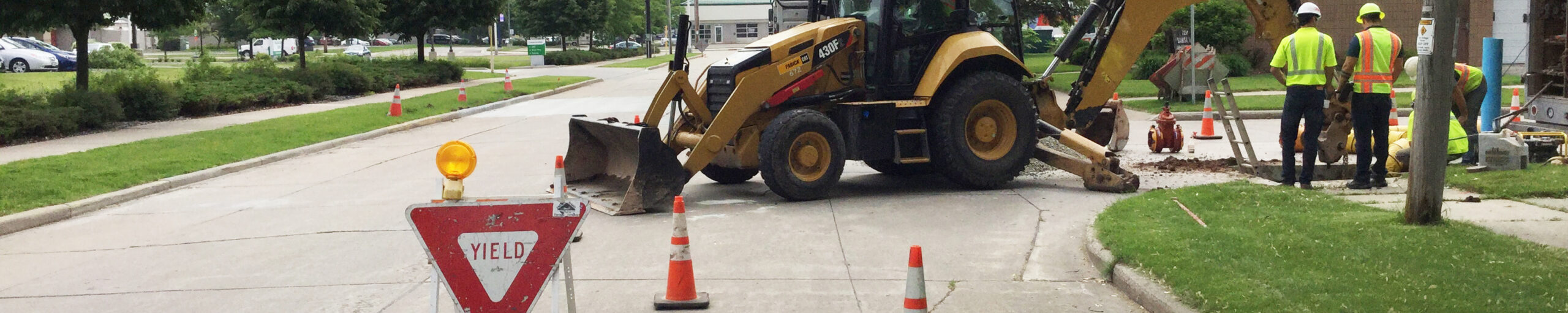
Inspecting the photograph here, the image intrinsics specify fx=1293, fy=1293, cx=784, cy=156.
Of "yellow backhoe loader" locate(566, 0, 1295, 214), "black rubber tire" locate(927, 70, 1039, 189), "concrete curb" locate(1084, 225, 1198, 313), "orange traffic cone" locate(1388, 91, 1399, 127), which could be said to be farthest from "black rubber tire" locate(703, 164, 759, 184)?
"orange traffic cone" locate(1388, 91, 1399, 127)

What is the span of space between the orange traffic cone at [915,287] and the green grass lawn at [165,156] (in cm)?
912

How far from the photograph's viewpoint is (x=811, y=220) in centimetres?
1027

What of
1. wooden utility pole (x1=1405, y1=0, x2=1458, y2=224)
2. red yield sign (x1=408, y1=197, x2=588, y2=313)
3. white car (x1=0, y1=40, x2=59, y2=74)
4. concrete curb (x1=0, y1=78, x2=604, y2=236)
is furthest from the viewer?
white car (x1=0, y1=40, x2=59, y2=74)

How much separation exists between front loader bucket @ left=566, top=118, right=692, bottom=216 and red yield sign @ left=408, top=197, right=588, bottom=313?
4.20 meters

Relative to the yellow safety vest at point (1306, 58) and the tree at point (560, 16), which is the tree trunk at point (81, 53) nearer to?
the yellow safety vest at point (1306, 58)

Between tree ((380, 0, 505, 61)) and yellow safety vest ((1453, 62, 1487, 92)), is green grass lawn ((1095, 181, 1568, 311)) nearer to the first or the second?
yellow safety vest ((1453, 62, 1487, 92))

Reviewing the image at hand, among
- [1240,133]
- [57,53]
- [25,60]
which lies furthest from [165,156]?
[57,53]

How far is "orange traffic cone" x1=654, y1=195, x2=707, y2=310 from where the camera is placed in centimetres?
695

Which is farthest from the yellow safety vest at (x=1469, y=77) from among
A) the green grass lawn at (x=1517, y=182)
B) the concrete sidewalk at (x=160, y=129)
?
the concrete sidewalk at (x=160, y=129)

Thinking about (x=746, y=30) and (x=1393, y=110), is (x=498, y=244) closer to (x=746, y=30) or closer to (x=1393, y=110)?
(x=1393, y=110)

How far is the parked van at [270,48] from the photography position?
6538 cm

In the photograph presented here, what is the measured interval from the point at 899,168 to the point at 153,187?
7550mm

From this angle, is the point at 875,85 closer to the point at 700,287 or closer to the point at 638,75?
the point at 700,287

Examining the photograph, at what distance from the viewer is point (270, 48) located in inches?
2655
